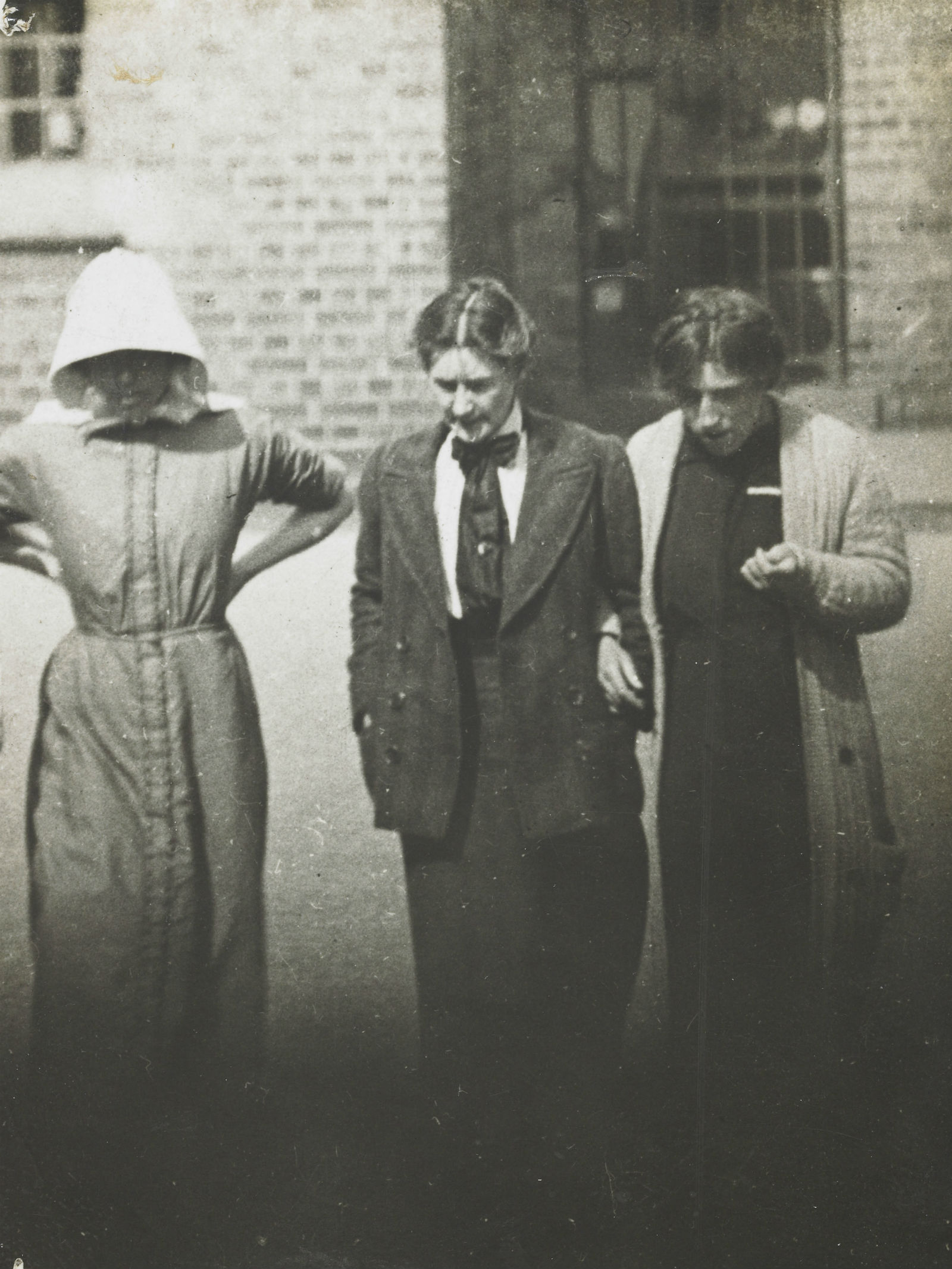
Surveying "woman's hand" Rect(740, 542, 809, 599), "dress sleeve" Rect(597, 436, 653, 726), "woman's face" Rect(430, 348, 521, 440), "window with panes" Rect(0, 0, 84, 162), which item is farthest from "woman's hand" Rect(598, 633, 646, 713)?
"window with panes" Rect(0, 0, 84, 162)

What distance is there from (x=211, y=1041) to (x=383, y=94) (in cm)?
246

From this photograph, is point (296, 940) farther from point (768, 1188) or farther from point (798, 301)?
point (798, 301)

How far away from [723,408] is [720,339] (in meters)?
0.17

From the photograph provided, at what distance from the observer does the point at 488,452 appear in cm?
302

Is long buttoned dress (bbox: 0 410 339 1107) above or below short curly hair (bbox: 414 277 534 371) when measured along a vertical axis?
below

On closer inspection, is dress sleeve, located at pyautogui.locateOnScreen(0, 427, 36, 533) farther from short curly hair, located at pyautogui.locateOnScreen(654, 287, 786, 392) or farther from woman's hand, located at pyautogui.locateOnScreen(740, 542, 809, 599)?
woman's hand, located at pyautogui.locateOnScreen(740, 542, 809, 599)

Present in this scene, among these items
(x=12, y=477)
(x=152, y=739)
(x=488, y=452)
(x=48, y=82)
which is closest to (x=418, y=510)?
(x=488, y=452)

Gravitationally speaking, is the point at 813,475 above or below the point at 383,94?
below

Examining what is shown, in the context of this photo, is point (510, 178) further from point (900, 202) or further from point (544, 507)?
point (900, 202)

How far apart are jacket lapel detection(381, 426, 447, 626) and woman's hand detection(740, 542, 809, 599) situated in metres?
0.77

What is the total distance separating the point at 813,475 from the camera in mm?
3006

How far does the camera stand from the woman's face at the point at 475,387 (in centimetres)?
301

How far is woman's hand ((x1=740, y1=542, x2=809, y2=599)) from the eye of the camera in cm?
299

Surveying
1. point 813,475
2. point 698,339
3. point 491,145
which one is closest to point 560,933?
point 813,475
